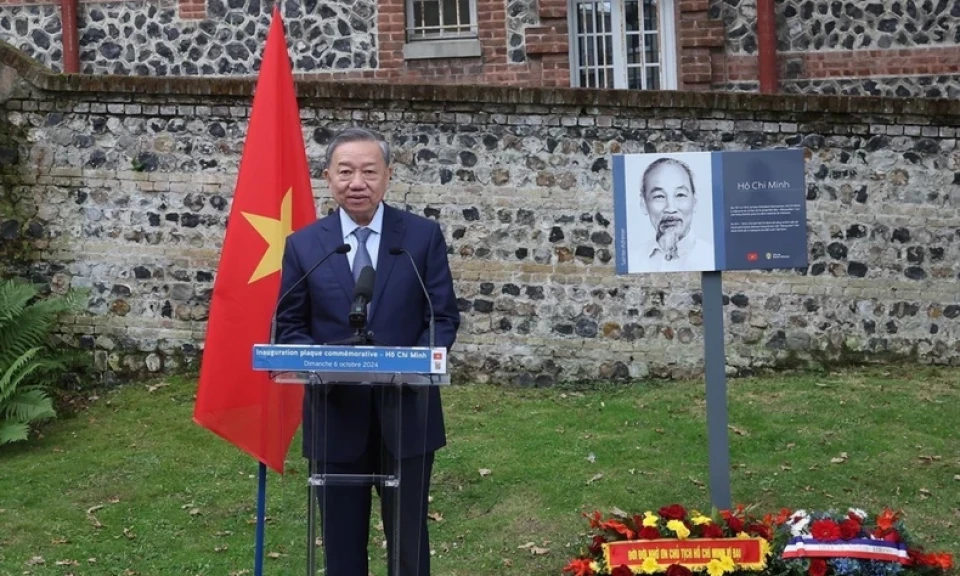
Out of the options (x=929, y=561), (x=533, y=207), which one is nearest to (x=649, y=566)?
(x=929, y=561)

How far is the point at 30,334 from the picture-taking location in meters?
9.93

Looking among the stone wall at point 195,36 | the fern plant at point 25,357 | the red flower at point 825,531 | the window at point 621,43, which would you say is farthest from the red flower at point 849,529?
the stone wall at point 195,36

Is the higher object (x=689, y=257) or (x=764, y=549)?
(x=689, y=257)

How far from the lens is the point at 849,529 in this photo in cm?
583

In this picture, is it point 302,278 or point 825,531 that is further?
point 825,531

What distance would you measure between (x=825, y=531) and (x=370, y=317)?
2294 mm

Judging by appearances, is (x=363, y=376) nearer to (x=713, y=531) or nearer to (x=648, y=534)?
(x=648, y=534)

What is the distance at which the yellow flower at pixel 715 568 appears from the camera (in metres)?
5.74

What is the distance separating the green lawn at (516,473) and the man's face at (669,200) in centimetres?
175

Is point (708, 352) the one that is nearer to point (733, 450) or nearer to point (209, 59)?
point (733, 450)

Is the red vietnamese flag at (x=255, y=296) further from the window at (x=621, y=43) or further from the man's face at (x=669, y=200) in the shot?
the window at (x=621, y=43)

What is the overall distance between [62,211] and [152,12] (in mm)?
6000

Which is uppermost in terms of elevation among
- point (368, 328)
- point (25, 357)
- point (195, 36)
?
point (195, 36)

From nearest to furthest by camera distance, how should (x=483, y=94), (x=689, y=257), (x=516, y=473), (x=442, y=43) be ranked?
(x=689, y=257) < (x=516, y=473) < (x=483, y=94) < (x=442, y=43)
